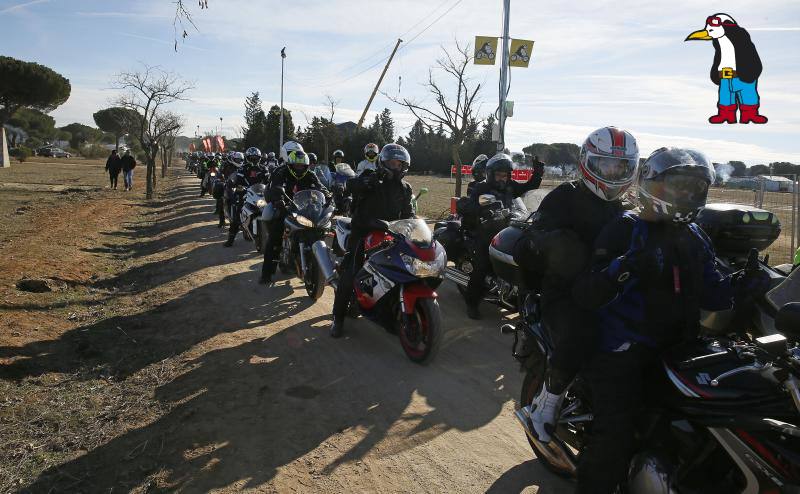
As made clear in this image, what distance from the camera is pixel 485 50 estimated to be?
1520 cm

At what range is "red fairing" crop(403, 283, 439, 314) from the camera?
5.50 metres

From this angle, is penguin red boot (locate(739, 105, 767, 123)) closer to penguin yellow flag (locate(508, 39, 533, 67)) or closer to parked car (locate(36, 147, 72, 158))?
penguin yellow flag (locate(508, 39, 533, 67))

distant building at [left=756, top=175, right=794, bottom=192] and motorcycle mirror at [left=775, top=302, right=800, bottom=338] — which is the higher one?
distant building at [left=756, top=175, right=794, bottom=192]

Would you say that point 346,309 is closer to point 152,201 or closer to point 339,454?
point 339,454

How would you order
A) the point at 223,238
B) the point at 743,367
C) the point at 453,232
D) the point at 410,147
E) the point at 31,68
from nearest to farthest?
the point at 743,367, the point at 453,232, the point at 223,238, the point at 31,68, the point at 410,147

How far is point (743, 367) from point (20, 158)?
7027 centimetres

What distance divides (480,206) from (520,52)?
366 inches

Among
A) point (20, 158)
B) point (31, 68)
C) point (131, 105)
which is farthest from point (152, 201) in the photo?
point (20, 158)

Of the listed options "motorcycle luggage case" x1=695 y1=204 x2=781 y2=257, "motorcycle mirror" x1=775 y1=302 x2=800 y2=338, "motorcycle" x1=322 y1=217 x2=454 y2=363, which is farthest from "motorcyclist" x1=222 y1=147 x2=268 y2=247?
"motorcycle mirror" x1=775 y1=302 x2=800 y2=338

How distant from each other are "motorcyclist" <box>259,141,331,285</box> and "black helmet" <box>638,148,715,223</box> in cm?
629

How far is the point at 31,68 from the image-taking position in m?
54.2

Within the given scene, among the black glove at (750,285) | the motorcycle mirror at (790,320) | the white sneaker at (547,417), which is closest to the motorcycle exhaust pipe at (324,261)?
the white sneaker at (547,417)

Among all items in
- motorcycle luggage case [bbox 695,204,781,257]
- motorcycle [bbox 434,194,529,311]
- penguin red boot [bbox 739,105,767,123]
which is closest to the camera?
motorcycle luggage case [bbox 695,204,781,257]

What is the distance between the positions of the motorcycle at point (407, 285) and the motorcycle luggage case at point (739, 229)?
2.38m
